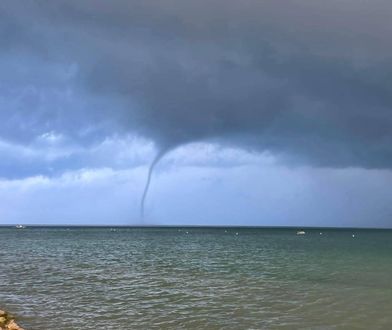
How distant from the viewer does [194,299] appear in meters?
29.7

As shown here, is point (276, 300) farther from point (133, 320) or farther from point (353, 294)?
point (133, 320)

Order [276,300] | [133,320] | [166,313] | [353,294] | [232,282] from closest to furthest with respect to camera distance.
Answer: [133,320] → [166,313] → [276,300] → [353,294] → [232,282]

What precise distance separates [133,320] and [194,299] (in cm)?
683

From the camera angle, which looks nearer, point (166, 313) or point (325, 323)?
point (325, 323)

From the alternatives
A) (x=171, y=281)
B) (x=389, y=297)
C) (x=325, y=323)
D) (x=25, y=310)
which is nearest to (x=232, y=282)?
(x=171, y=281)

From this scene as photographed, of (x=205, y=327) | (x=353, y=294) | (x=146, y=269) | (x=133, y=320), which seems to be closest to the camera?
(x=205, y=327)

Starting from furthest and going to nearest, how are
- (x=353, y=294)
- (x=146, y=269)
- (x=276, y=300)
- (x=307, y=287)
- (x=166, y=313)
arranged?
(x=146, y=269) → (x=307, y=287) → (x=353, y=294) → (x=276, y=300) → (x=166, y=313)

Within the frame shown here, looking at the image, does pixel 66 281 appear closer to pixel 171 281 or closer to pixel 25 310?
pixel 171 281

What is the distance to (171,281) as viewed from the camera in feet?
129

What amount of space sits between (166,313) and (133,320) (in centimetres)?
245

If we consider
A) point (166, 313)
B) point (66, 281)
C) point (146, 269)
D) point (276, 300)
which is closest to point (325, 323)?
point (276, 300)

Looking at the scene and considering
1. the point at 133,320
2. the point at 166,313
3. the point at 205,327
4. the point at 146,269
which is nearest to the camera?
the point at 205,327

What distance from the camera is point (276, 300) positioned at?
2959 centimetres

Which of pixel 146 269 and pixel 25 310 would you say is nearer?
pixel 25 310
